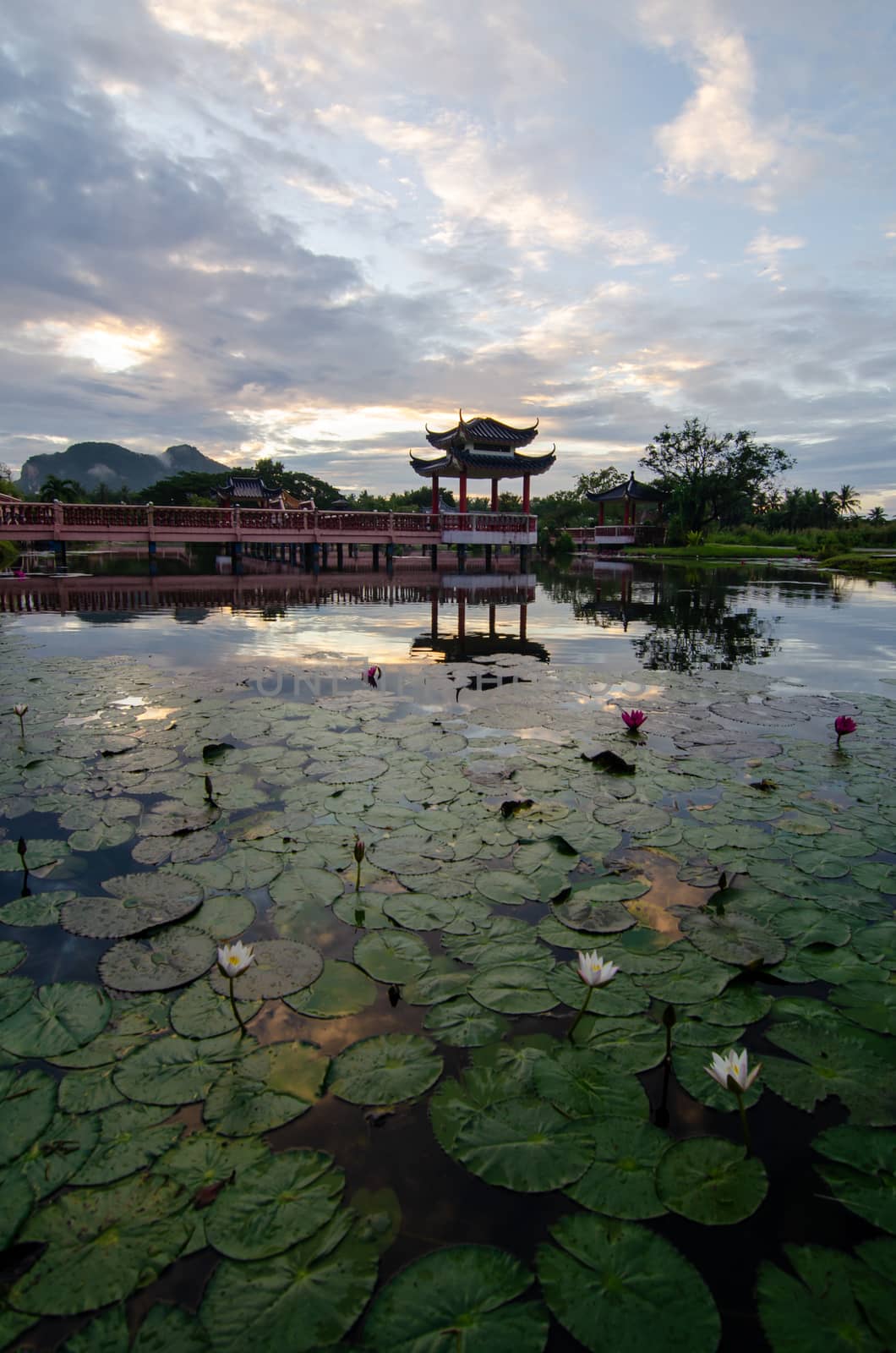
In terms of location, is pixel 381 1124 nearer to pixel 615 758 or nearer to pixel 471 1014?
pixel 471 1014

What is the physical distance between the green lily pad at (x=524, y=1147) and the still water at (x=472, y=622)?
6.73 m

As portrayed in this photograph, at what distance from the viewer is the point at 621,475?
6669 cm

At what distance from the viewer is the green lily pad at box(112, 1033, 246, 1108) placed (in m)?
1.90

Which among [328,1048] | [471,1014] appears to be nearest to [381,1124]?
[328,1048]

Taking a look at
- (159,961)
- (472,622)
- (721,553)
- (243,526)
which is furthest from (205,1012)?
(721,553)

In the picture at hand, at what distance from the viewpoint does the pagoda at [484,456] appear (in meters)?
28.8

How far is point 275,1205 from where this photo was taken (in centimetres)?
158

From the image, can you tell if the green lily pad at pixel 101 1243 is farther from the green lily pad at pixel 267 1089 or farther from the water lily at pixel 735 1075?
the water lily at pixel 735 1075

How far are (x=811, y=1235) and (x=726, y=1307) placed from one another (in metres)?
0.31

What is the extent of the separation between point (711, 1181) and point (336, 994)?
1261mm

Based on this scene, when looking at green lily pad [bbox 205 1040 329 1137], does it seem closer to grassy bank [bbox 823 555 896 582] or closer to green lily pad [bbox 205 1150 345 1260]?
green lily pad [bbox 205 1150 345 1260]

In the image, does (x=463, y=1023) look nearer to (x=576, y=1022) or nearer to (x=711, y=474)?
(x=576, y=1022)

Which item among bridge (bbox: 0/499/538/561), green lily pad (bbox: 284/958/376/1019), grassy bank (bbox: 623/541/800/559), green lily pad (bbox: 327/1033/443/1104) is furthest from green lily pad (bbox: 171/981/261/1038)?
grassy bank (bbox: 623/541/800/559)

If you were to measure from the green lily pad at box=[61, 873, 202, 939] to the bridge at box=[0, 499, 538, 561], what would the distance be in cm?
2165
